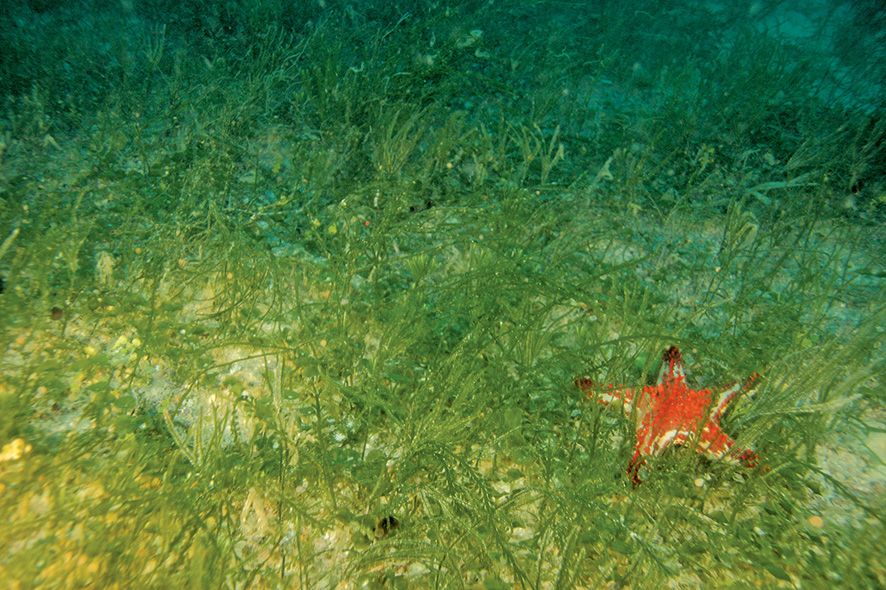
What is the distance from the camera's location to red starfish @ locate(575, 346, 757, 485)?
178 centimetres

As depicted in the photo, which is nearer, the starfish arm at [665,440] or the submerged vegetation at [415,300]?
the submerged vegetation at [415,300]

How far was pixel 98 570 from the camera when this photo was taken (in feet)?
4.18

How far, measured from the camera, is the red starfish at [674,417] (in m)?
1.78

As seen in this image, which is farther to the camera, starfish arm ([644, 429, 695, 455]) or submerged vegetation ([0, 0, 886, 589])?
starfish arm ([644, 429, 695, 455])

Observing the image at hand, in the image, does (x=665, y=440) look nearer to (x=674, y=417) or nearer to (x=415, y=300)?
(x=674, y=417)

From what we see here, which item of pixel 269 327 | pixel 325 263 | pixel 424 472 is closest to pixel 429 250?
pixel 325 263

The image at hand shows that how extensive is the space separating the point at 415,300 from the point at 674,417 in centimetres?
119

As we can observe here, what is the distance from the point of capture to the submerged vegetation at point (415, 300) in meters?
1.54

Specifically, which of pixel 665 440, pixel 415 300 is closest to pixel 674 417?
pixel 665 440

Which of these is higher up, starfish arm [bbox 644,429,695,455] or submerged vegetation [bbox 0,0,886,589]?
submerged vegetation [bbox 0,0,886,589]

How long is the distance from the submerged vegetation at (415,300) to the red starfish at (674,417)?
72mm

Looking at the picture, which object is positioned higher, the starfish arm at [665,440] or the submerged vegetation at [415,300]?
the submerged vegetation at [415,300]

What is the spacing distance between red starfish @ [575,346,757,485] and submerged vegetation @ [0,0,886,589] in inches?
2.9

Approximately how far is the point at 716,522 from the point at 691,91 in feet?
12.9
